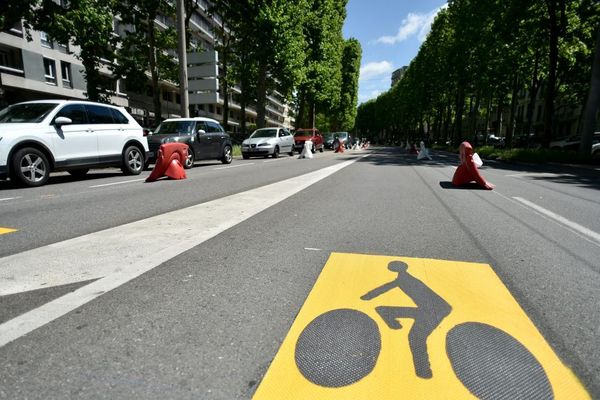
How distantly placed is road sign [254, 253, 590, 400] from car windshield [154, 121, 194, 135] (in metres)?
11.2

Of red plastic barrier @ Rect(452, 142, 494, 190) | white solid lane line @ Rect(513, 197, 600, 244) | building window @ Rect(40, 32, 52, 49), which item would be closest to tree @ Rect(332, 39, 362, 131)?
building window @ Rect(40, 32, 52, 49)

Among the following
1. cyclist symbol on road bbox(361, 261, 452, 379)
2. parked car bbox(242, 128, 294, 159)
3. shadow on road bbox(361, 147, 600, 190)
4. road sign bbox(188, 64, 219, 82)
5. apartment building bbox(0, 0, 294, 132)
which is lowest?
shadow on road bbox(361, 147, 600, 190)

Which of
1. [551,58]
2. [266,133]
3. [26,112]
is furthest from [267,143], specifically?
[551,58]

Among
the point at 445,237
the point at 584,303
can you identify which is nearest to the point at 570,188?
the point at 445,237

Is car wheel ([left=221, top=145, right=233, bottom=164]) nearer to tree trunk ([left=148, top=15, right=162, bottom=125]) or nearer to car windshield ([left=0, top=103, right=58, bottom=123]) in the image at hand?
car windshield ([left=0, top=103, right=58, bottom=123])

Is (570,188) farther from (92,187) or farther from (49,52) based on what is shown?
(49,52)

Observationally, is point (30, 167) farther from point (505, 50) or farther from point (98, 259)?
point (505, 50)

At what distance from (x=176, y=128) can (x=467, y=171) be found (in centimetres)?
951

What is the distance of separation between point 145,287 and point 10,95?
31.4 m

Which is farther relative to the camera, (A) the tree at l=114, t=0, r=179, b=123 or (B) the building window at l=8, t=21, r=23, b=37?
(B) the building window at l=8, t=21, r=23, b=37

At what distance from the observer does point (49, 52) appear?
27.6m

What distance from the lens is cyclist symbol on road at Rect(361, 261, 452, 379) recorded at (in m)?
1.66

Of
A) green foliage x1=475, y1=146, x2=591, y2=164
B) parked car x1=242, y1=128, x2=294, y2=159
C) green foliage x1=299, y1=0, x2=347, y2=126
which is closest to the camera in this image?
green foliage x1=475, y1=146, x2=591, y2=164

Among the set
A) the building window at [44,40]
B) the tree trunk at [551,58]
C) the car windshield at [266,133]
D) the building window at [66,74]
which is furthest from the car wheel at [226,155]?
the building window at [66,74]
